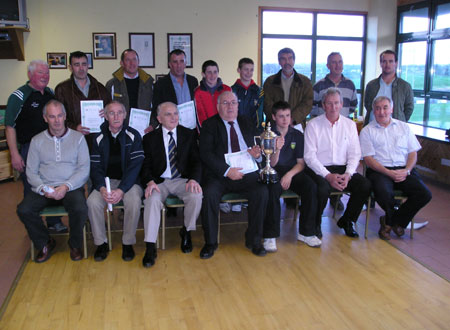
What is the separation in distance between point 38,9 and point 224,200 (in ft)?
17.0

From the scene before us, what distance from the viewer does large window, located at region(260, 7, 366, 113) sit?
7777mm

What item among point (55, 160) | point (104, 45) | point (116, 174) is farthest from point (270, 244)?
point (104, 45)

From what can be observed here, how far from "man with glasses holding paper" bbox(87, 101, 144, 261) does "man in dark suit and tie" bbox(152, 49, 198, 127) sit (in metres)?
0.68

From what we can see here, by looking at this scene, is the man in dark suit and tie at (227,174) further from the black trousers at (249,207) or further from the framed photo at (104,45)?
the framed photo at (104,45)

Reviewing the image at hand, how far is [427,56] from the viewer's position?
23.5 feet

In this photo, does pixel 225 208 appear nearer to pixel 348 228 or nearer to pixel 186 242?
pixel 186 242

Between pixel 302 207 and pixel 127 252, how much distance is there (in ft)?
5.11

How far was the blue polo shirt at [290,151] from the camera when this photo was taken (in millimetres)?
3826

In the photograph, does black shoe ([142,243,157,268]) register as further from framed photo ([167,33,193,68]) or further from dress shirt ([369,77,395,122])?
framed photo ([167,33,193,68])

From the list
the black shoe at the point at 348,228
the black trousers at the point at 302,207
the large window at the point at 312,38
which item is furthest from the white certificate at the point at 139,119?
the large window at the point at 312,38

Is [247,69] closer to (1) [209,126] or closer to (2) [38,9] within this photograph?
(1) [209,126]

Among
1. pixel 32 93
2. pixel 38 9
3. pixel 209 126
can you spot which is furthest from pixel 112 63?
pixel 209 126

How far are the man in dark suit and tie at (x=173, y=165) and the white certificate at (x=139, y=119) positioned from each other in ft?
1.26

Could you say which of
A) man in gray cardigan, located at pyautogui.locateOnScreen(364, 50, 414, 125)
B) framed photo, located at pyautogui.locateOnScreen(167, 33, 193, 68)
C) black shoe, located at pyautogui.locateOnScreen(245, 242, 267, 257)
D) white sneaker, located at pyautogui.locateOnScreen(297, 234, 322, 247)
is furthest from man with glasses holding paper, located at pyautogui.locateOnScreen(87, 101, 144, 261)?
framed photo, located at pyautogui.locateOnScreen(167, 33, 193, 68)
